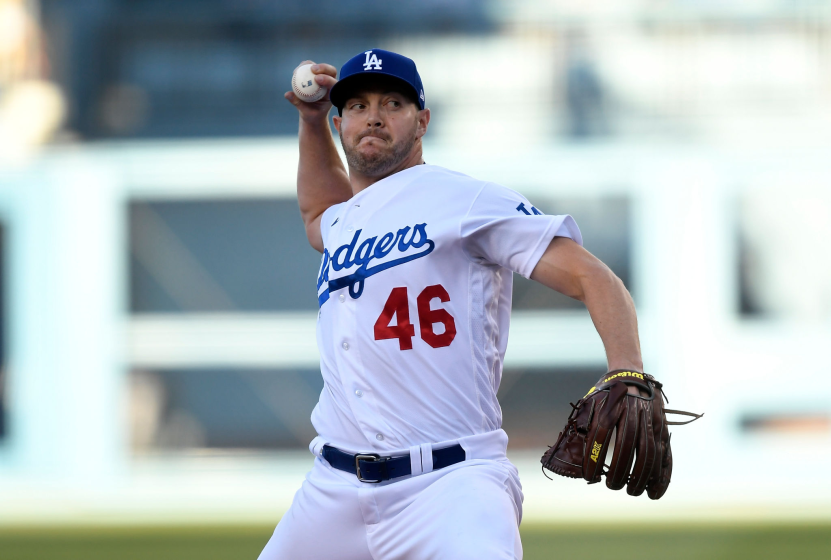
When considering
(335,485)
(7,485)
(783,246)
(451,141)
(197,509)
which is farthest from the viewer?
(451,141)

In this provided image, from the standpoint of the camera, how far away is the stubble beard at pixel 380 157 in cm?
227

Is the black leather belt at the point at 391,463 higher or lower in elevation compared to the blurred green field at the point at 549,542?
higher

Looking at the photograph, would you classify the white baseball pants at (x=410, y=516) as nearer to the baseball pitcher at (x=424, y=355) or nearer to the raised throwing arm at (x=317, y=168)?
the baseball pitcher at (x=424, y=355)

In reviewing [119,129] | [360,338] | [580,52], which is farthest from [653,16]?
[360,338]

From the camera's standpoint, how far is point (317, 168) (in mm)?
2723

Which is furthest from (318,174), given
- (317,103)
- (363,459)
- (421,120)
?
(363,459)

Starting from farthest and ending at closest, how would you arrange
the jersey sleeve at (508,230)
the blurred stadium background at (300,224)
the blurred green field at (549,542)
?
the blurred stadium background at (300,224)
the blurred green field at (549,542)
the jersey sleeve at (508,230)

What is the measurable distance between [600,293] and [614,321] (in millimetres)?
61

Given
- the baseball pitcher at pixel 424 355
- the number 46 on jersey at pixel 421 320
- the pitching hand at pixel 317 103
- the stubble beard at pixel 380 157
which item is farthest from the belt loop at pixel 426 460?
the pitching hand at pixel 317 103

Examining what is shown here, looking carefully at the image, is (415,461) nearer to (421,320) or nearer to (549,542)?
(421,320)

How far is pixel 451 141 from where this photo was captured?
9.36m

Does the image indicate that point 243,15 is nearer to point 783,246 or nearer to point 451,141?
point 451,141

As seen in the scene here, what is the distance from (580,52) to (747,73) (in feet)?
5.28

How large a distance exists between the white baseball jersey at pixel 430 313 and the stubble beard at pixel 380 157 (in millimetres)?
143
